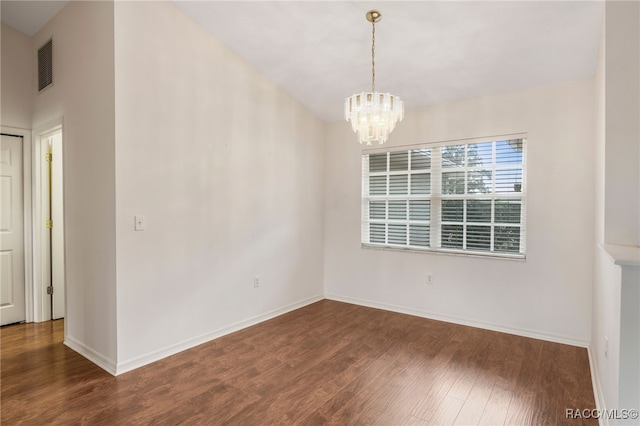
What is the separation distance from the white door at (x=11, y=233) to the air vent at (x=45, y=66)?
745 millimetres

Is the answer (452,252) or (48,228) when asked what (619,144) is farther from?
(48,228)

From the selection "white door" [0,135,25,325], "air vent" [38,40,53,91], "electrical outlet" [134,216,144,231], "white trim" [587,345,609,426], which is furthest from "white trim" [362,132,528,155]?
"white door" [0,135,25,325]

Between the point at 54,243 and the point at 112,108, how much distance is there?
2.29 m

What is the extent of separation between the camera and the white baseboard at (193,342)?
2755 mm

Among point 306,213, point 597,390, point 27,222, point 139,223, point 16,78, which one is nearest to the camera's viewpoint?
point 597,390

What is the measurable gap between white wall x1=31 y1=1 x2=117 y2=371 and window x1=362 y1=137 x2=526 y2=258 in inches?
122

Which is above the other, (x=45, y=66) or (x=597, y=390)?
(x=45, y=66)

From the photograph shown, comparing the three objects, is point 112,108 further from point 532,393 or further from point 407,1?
point 532,393

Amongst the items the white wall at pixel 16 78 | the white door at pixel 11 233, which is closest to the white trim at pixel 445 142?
the white wall at pixel 16 78

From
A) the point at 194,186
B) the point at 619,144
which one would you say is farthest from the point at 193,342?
the point at 619,144

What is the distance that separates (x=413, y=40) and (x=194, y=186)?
2.43 meters

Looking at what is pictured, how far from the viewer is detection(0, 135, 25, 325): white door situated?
3.74 metres

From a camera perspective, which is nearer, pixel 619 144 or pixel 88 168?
pixel 619 144

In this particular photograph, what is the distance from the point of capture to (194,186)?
128 inches
